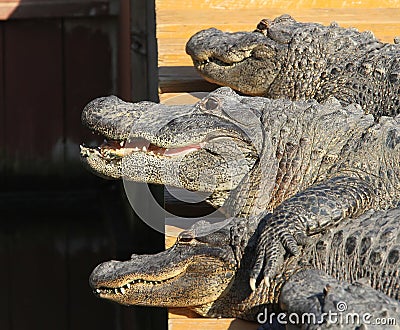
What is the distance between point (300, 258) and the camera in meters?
2.88

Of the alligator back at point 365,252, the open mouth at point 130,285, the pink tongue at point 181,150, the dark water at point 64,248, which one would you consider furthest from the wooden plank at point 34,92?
the alligator back at point 365,252

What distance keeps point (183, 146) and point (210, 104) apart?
214mm

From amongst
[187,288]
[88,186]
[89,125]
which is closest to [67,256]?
[88,186]

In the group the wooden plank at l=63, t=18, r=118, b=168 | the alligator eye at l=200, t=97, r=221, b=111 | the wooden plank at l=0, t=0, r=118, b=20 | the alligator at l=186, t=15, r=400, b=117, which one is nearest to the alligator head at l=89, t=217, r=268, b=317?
the alligator eye at l=200, t=97, r=221, b=111

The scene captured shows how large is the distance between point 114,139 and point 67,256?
3.67 metres

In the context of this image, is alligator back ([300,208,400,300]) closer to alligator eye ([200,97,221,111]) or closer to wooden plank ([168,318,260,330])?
wooden plank ([168,318,260,330])

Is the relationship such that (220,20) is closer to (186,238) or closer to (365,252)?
(186,238)

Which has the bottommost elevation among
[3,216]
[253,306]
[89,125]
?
[3,216]

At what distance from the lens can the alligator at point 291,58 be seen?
4113 mm

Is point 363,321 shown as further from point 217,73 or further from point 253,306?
point 217,73

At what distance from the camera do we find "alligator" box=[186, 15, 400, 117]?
13.5 feet

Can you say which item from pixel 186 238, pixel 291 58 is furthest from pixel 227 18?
pixel 186 238

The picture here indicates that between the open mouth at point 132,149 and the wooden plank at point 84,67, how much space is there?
5.67 m

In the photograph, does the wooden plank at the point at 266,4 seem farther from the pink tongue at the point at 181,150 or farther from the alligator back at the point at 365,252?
the alligator back at the point at 365,252
